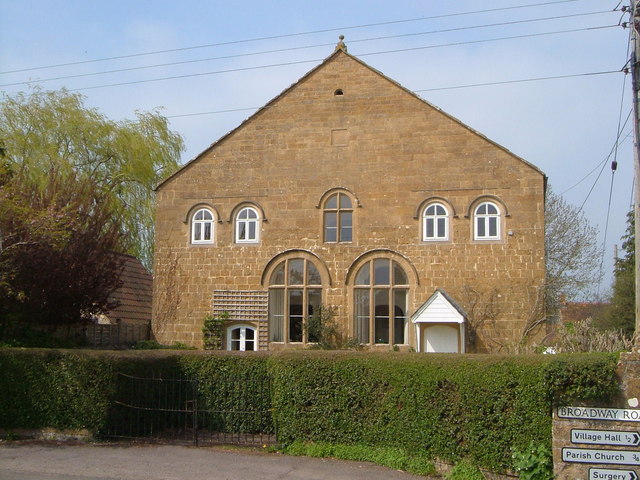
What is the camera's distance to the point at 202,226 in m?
25.0

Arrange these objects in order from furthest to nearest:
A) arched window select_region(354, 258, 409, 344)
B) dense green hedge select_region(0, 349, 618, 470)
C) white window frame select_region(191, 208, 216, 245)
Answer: white window frame select_region(191, 208, 216, 245)
arched window select_region(354, 258, 409, 344)
dense green hedge select_region(0, 349, 618, 470)

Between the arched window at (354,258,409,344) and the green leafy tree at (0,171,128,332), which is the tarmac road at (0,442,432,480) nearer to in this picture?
the green leafy tree at (0,171,128,332)

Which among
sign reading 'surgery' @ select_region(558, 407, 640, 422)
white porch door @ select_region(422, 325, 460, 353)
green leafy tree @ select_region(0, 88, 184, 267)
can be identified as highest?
green leafy tree @ select_region(0, 88, 184, 267)

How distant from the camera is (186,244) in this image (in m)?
25.0

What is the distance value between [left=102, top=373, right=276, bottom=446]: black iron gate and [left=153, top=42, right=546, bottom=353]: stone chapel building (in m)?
9.30

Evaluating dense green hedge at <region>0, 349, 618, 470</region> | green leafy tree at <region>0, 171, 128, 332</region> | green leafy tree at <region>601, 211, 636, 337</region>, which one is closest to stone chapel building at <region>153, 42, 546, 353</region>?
green leafy tree at <region>0, 171, 128, 332</region>

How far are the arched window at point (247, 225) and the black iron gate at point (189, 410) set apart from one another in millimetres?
10675

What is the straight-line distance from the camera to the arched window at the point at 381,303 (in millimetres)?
23156

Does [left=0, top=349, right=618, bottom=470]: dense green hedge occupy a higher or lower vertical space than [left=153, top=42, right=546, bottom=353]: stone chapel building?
lower

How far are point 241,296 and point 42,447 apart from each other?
11424 mm

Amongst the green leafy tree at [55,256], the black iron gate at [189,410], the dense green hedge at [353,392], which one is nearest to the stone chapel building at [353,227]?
the green leafy tree at [55,256]

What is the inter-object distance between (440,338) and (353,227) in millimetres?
4673

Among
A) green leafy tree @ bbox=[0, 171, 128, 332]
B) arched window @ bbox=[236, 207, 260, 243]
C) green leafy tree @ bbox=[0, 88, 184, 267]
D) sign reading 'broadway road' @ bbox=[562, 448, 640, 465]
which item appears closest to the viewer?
sign reading 'broadway road' @ bbox=[562, 448, 640, 465]

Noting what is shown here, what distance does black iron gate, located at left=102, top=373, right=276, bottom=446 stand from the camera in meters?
13.8
